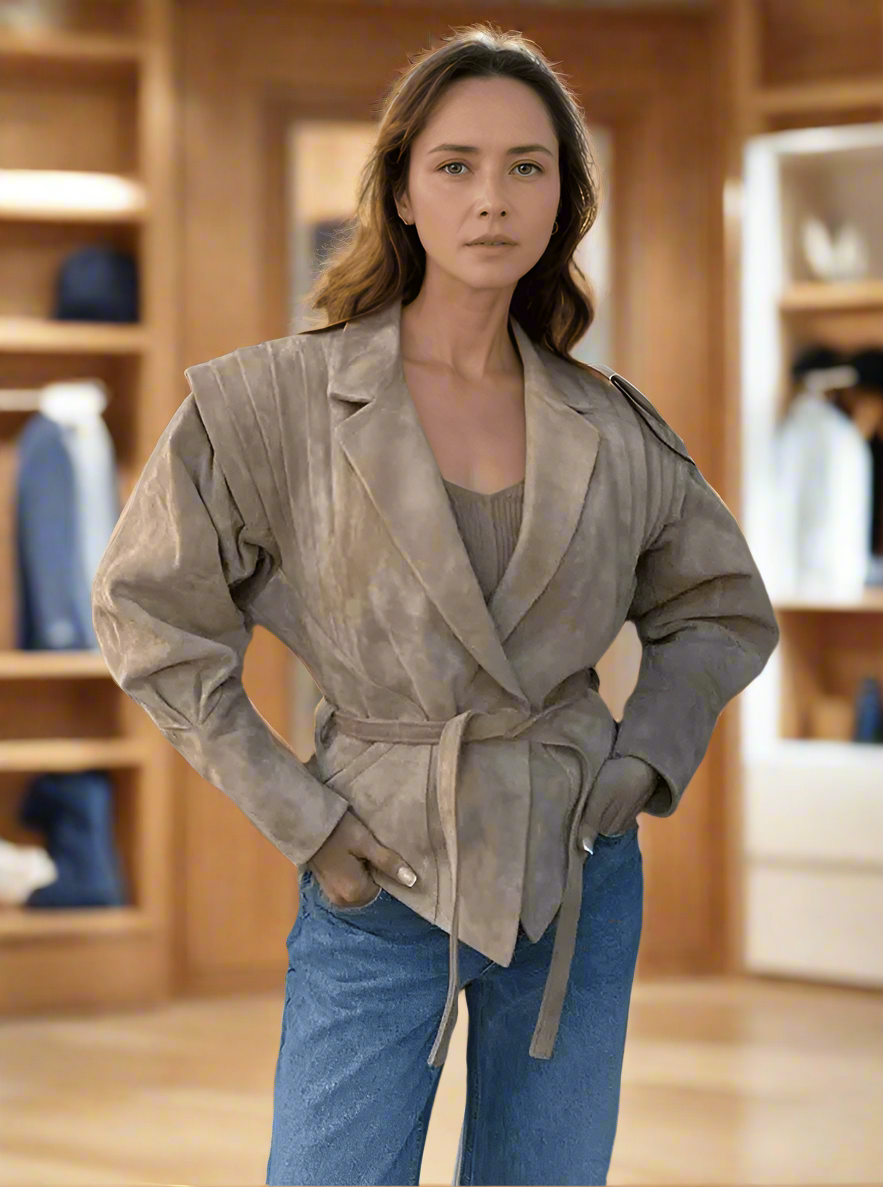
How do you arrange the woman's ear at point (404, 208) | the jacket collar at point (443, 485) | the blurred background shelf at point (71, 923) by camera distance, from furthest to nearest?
the blurred background shelf at point (71, 923) → the woman's ear at point (404, 208) → the jacket collar at point (443, 485)

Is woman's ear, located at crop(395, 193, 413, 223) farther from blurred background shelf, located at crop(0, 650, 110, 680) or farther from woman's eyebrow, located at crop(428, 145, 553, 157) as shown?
blurred background shelf, located at crop(0, 650, 110, 680)

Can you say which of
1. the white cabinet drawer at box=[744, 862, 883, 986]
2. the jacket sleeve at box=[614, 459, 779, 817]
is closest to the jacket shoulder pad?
the jacket sleeve at box=[614, 459, 779, 817]

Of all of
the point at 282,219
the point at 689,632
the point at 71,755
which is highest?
the point at 282,219

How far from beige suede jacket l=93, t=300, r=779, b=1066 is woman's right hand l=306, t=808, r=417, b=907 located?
16 mm

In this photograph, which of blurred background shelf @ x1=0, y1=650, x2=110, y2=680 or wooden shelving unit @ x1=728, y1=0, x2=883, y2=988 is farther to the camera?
wooden shelving unit @ x1=728, y1=0, x2=883, y2=988

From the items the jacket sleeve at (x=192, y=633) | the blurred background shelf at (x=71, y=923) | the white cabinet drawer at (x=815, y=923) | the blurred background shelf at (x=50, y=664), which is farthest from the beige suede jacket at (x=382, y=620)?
the white cabinet drawer at (x=815, y=923)

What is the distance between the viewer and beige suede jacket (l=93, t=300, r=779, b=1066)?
4.18ft

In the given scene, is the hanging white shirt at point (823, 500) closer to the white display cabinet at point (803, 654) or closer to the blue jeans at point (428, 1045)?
the white display cabinet at point (803, 654)

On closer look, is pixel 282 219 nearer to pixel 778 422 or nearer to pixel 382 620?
pixel 778 422

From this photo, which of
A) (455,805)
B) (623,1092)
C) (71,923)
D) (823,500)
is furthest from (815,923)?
(455,805)

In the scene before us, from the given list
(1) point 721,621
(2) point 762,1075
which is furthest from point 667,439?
(2) point 762,1075

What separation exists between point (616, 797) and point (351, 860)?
26 centimetres

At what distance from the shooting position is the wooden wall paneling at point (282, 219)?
12.1 ft

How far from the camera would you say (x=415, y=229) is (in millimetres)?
1414
